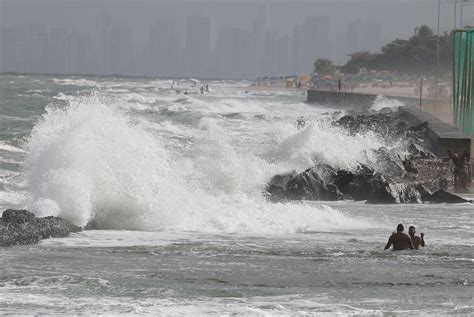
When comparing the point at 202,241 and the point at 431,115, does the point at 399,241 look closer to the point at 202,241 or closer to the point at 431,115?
the point at 202,241

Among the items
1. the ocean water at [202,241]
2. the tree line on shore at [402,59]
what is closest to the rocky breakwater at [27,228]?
the ocean water at [202,241]

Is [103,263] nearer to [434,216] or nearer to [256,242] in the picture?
[256,242]

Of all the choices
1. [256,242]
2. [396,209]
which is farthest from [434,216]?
[256,242]

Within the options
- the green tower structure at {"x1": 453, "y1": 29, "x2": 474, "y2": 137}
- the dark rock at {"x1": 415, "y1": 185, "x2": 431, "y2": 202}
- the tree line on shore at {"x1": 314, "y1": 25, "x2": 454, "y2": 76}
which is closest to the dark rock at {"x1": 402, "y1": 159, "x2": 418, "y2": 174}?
the dark rock at {"x1": 415, "y1": 185, "x2": 431, "y2": 202}

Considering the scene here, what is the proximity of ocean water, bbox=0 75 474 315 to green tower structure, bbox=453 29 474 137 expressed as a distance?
211 inches

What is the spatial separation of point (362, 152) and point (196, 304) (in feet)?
48.6

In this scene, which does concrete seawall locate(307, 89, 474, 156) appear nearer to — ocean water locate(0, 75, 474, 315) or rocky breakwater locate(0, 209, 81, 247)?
ocean water locate(0, 75, 474, 315)

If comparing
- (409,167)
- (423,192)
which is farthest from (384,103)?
(423,192)

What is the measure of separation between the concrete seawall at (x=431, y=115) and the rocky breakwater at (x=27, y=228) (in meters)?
11.7

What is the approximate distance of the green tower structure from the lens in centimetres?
2734

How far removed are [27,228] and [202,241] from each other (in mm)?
2062

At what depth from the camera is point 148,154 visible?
17.4 meters

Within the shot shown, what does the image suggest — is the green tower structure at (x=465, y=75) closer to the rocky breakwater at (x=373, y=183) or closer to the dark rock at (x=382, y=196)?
the rocky breakwater at (x=373, y=183)

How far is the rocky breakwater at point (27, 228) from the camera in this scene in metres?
12.2
